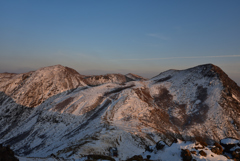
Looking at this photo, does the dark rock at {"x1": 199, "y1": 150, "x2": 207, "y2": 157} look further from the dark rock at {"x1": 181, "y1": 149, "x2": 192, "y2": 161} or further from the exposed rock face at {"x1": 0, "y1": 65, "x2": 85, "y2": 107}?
the exposed rock face at {"x1": 0, "y1": 65, "x2": 85, "y2": 107}

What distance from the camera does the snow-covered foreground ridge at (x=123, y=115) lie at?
36406mm

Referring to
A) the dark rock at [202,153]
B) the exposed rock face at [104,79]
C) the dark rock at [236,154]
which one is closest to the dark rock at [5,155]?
the dark rock at [202,153]

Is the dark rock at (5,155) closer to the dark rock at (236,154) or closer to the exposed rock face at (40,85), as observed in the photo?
the dark rock at (236,154)

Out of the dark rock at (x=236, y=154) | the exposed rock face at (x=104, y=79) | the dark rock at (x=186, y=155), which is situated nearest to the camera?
the dark rock at (x=186, y=155)

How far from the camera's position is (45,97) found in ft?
248

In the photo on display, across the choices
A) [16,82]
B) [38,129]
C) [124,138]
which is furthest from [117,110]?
[16,82]

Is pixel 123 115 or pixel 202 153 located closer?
pixel 202 153

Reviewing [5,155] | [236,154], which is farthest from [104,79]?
[5,155]

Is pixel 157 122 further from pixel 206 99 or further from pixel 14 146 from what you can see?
pixel 14 146

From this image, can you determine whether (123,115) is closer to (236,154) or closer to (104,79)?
(236,154)

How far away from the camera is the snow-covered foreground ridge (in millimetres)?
36406

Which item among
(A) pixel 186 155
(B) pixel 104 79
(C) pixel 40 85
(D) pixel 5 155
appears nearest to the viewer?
(D) pixel 5 155

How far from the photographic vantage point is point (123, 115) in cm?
4869

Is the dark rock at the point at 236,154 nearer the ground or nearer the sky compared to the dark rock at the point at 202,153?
nearer the ground
